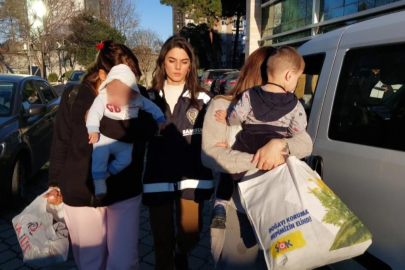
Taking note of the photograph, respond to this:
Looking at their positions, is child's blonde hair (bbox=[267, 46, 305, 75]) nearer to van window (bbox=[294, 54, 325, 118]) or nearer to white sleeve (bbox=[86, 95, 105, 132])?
van window (bbox=[294, 54, 325, 118])

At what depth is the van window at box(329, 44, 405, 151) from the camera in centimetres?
181

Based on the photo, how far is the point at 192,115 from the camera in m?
2.39

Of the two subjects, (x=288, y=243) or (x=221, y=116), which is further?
(x=221, y=116)

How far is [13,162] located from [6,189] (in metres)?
0.35

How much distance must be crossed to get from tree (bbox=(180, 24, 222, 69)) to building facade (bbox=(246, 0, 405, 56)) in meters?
11.9

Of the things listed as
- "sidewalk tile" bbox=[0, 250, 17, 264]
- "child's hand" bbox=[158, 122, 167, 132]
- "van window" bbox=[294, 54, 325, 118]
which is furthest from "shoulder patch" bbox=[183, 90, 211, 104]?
"sidewalk tile" bbox=[0, 250, 17, 264]

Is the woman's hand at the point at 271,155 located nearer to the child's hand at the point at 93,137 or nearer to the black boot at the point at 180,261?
the child's hand at the point at 93,137

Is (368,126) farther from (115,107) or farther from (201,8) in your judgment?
(201,8)

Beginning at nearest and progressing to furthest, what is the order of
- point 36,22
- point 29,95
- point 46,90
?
1. point 29,95
2. point 46,90
3. point 36,22

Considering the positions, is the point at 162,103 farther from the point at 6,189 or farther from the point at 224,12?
the point at 224,12

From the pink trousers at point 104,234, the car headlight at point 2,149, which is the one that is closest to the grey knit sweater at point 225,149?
the pink trousers at point 104,234

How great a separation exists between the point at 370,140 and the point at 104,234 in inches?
69.6

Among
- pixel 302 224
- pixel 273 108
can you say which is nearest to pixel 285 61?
pixel 273 108

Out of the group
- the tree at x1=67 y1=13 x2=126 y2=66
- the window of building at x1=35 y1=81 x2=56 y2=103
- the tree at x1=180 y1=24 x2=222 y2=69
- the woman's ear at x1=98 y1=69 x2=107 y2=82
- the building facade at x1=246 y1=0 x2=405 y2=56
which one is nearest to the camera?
the woman's ear at x1=98 y1=69 x2=107 y2=82
